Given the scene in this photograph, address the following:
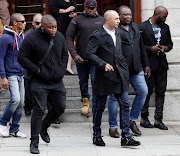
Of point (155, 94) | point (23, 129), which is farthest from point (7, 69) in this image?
point (155, 94)

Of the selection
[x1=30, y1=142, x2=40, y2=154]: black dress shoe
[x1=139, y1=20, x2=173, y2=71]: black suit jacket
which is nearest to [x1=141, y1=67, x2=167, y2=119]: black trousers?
[x1=139, y1=20, x2=173, y2=71]: black suit jacket

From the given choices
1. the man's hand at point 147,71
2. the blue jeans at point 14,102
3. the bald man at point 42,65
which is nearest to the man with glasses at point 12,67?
the blue jeans at point 14,102

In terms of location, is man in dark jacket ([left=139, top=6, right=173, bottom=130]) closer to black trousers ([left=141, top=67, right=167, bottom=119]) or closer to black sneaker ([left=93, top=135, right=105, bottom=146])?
black trousers ([left=141, top=67, right=167, bottom=119])

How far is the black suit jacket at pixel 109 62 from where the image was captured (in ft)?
24.4

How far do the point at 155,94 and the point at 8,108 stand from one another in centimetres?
277

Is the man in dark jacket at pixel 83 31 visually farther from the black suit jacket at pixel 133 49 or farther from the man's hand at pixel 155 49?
the man's hand at pixel 155 49

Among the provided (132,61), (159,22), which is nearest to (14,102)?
(132,61)

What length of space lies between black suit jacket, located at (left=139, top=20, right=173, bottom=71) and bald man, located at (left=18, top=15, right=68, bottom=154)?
1.96m

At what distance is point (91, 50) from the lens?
7438 millimetres

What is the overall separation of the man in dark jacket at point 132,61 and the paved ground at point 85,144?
1.05 feet

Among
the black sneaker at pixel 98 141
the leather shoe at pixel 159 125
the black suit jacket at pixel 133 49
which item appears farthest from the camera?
the leather shoe at pixel 159 125

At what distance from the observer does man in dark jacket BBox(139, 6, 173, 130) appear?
8.73 meters

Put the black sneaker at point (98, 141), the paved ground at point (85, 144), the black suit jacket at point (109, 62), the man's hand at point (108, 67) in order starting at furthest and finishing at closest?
1. the black sneaker at point (98, 141)
2. the black suit jacket at point (109, 62)
3. the paved ground at point (85, 144)
4. the man's hand at point (108, 67)

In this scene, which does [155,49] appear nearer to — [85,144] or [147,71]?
[147,71]
